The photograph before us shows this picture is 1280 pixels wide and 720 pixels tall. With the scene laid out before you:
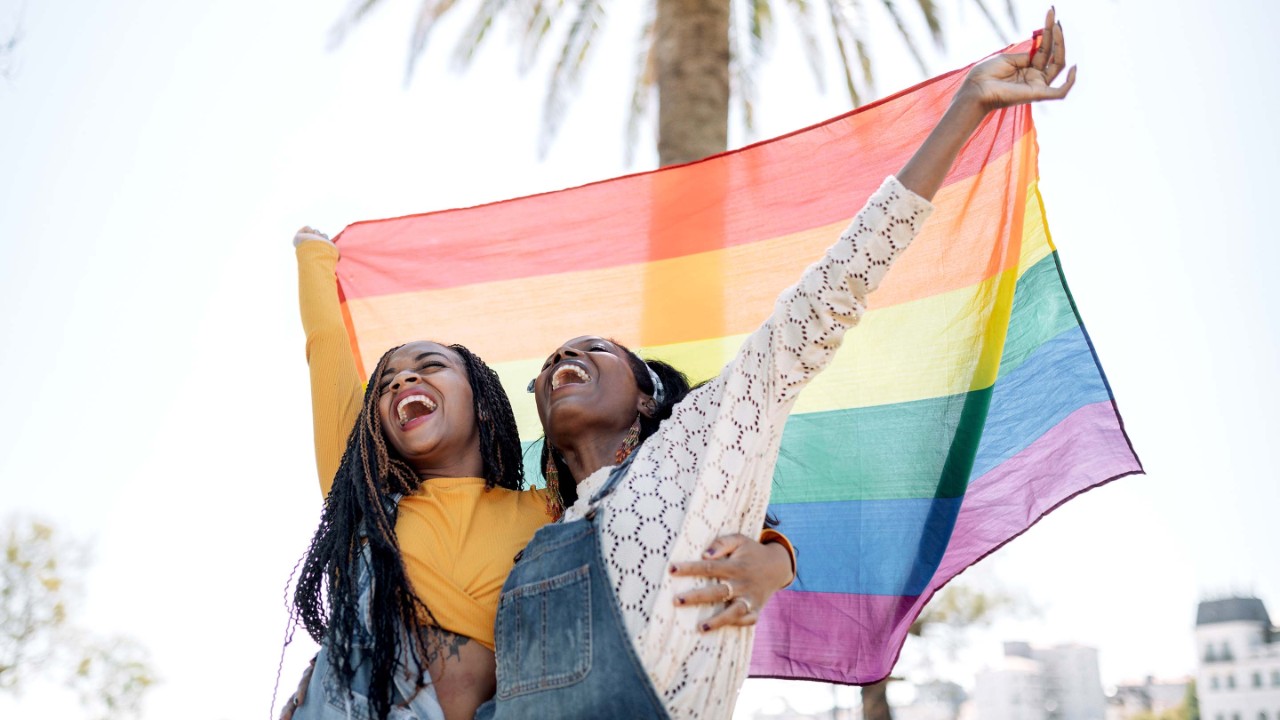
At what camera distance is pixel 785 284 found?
13.2 ft

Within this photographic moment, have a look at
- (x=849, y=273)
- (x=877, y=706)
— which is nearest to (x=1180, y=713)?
(x=877, y=706)

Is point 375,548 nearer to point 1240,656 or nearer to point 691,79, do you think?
point 691,79

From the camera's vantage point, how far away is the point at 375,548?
2.93 meters

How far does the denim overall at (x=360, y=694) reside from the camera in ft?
8.84

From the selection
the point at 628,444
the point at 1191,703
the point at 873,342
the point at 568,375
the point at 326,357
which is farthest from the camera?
the point at 1191,703

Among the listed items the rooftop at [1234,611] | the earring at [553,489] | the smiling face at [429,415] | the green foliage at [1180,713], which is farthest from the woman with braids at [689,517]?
the rooftop at [1234,611]

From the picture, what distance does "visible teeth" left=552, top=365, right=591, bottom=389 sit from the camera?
129 inches

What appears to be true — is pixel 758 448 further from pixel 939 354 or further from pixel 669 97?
pixel 669 97

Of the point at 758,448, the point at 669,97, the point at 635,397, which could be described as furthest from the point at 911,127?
the point at 669,97

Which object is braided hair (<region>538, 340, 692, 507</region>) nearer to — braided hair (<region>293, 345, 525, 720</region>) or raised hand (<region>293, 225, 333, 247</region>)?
Answer: braided hair (<region>293, 345, 525, 720</region>)

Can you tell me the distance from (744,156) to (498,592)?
2.06 metres

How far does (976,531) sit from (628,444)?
115 centimetres

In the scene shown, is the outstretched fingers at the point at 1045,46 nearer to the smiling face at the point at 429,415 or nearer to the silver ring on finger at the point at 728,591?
the silver ring on finger at the point at 728,591

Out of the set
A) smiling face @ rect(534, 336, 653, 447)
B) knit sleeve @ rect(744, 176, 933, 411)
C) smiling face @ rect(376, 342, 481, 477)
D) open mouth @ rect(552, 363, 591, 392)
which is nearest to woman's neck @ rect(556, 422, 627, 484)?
smiling face @ rect(534, 336, 653, 447)
